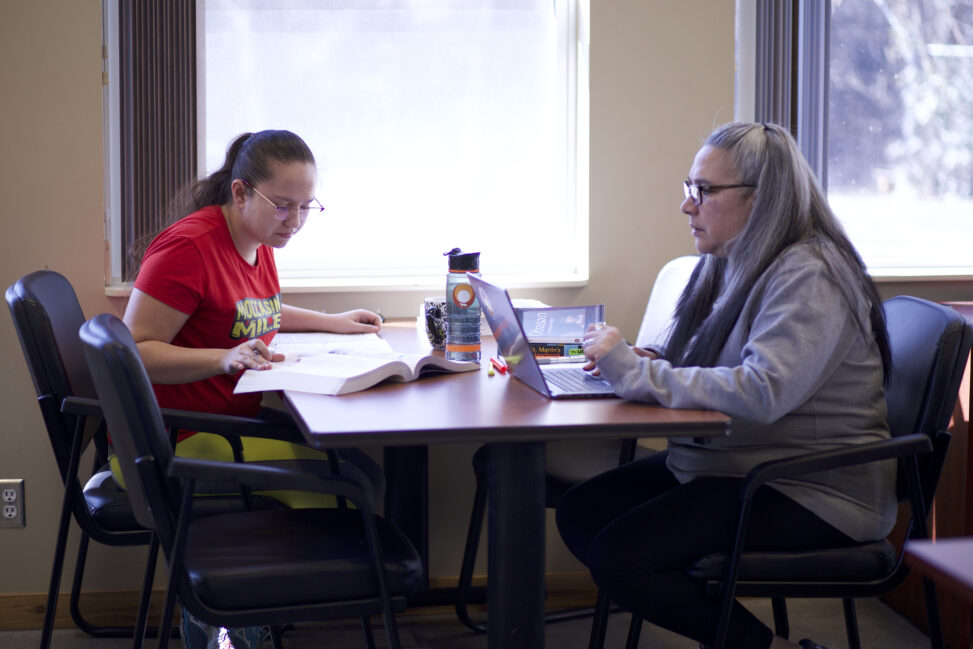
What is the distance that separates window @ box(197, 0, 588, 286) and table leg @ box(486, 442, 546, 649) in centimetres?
134

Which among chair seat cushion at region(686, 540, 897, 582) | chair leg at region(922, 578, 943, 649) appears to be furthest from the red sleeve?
chair leg at region(922, 578, 943, 649)

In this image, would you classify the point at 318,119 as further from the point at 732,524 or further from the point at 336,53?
the point at 732,524

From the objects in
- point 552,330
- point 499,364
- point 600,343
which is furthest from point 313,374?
point 552,330

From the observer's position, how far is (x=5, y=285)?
263 cm

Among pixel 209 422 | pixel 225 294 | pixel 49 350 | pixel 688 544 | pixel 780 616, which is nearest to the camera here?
pixel 688 544

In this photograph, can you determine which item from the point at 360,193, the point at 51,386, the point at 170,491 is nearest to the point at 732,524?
the point at 170,491

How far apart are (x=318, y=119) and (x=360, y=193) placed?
0.81ft

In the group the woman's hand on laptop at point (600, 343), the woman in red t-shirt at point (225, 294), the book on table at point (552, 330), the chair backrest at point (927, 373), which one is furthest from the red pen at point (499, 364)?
the chair backrest at point (927, 373)

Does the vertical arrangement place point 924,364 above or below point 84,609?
above

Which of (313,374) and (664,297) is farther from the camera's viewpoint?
(664,297)

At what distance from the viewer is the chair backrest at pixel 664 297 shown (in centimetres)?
245

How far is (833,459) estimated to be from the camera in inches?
64.4

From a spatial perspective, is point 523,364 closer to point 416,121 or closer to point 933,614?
point 933,614

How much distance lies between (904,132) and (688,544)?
1.99m
